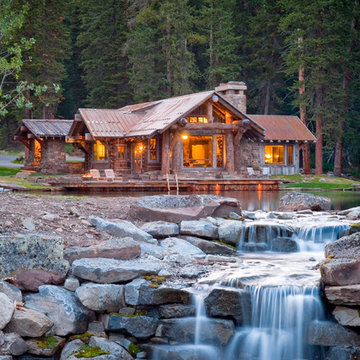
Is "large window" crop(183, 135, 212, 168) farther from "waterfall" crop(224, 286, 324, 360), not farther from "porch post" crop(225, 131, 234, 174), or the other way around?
"waterfall" crop(224, 286, 324, 360)

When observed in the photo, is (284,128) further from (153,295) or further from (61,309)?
(61,309)

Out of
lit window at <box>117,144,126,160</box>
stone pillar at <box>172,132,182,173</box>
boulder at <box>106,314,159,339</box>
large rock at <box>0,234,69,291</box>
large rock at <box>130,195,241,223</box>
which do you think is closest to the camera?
boulder at <box>106,314,159,339</box>

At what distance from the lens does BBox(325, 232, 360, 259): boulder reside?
11.9 m

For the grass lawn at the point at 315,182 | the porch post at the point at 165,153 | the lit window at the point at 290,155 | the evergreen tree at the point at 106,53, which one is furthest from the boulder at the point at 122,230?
the evergreen tree at the point at 106,53

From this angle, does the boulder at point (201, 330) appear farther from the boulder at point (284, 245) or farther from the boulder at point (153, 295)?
the boulder at point (284, 245)

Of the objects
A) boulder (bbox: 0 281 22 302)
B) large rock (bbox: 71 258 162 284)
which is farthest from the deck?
boulder (bbox: 0 281 22 302)

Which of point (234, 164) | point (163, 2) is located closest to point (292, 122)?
point (234, 164)

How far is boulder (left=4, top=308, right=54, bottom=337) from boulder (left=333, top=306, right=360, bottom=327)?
15.4 ft

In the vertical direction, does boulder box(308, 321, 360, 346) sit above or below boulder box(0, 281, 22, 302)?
below

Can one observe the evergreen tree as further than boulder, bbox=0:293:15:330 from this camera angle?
Yes

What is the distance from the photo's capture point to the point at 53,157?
43.2 meters

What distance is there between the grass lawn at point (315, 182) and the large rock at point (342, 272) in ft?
82.5

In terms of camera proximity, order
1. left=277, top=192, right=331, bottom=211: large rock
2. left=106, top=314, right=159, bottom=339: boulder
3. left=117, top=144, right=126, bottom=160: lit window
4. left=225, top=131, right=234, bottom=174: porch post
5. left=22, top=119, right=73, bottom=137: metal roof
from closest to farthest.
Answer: left=106, top=314, right=159, bottom=339: boulder, left=277, top=192, right=331, bottom=211: large rock, left=225, top=131, right=234, bottom=174: porch post, left=117, top=144, right=126, bottom=160: lit window, left=22, top=119, right=73, bottom=137: metal roof

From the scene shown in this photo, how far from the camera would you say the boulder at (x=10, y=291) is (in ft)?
34.8
